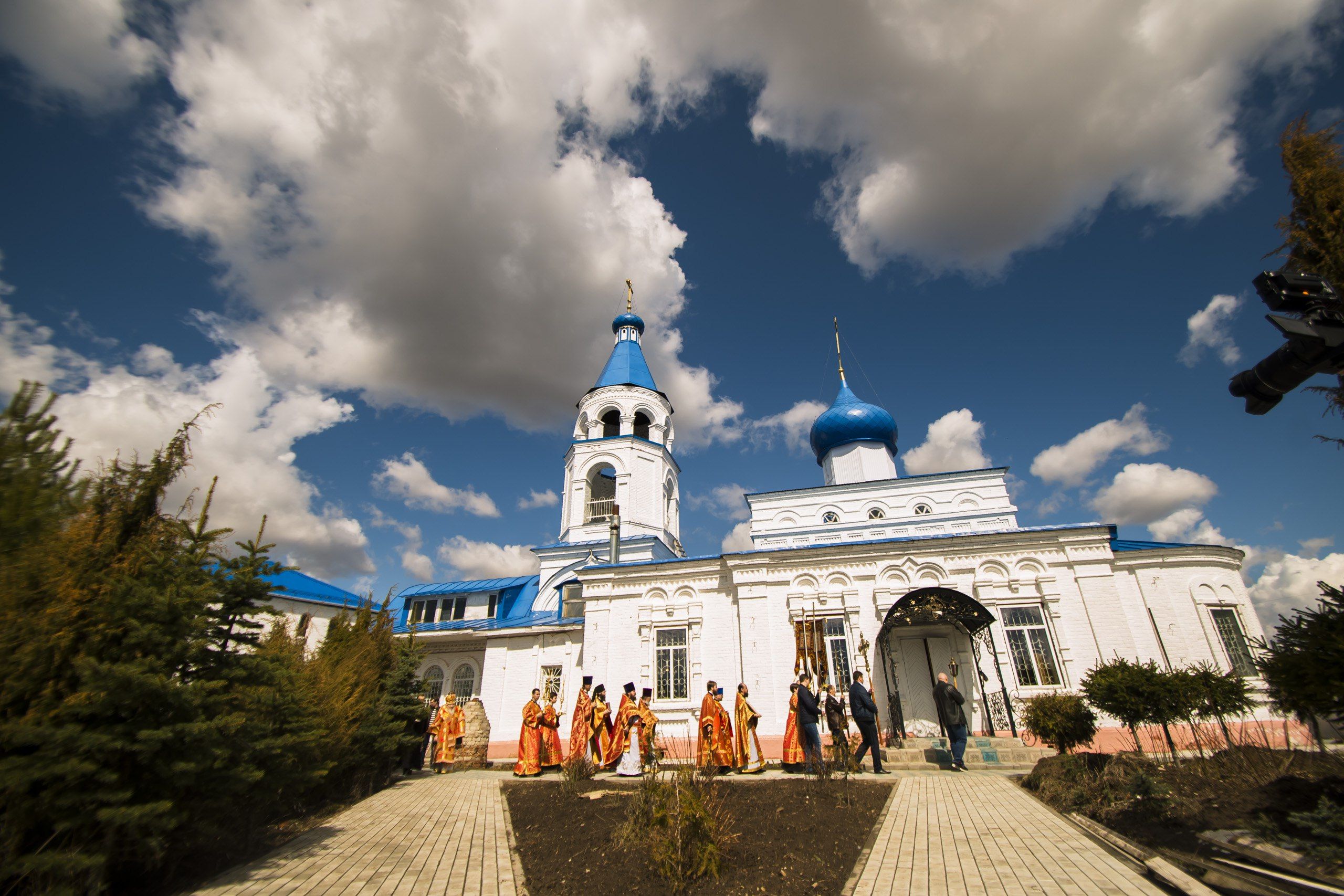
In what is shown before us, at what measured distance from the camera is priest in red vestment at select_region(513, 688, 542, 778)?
12.2 metres

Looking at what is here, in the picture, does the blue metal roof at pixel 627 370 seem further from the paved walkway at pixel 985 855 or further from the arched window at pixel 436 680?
the paved walkway at pixel 985 855

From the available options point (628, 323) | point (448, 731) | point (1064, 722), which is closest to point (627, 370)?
point (628, 323)

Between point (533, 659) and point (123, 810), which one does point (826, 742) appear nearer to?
point (533, 659)

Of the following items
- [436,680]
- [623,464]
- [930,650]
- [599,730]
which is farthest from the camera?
[623,464]

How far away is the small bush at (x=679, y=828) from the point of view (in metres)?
5.29

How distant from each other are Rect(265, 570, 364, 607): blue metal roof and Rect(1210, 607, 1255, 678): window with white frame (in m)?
26.8

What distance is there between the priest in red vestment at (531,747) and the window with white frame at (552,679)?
19.4 feet

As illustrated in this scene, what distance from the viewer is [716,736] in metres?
11.6

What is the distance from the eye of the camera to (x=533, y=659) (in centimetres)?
1881

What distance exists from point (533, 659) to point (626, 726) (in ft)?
25.9

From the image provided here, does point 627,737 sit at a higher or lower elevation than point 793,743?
higher

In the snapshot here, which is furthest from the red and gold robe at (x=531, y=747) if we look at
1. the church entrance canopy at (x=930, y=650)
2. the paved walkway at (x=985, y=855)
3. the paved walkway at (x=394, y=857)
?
the church entrance canopy at (x=930, y=650)

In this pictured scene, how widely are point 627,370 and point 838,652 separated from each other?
1581 cm

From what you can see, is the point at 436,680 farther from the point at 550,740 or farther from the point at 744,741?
the point at 744,741
